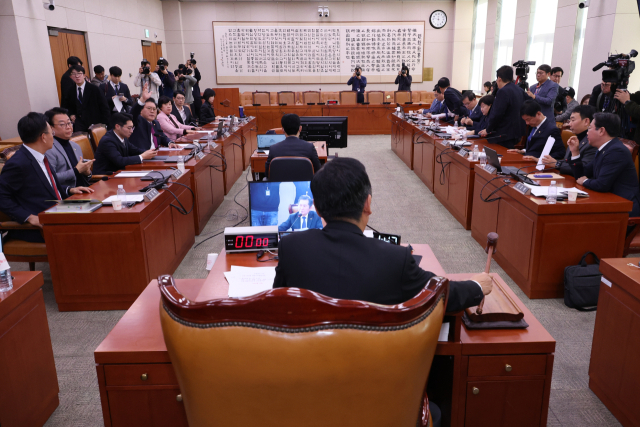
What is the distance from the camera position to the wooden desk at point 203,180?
397cm

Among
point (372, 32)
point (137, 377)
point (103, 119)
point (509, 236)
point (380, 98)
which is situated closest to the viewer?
point (137, 377)

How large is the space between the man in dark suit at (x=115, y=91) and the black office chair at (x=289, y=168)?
3.97 meters

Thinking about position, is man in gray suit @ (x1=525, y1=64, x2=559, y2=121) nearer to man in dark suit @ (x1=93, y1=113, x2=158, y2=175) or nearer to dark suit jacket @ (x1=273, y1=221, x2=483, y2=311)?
man in dark suit @ (x1=93, y1=113, x2=158, y2=175)

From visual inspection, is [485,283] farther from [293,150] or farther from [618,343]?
[293,150]

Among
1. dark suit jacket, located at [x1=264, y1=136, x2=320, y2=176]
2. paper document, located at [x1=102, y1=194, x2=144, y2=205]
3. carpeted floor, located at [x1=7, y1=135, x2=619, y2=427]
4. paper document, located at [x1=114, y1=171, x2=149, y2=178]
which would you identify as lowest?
carpeted floor, located at [x1=7, y1=135, x2=619, y2=427]

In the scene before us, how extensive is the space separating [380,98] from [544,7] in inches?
145

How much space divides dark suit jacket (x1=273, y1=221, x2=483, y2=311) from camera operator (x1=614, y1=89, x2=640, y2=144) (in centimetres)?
409

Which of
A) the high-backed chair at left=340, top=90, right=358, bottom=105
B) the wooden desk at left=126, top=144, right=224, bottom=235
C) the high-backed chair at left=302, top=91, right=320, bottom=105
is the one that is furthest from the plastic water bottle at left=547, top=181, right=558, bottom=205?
the high-backed chair at left=302, top=91, right=320, bottom=105

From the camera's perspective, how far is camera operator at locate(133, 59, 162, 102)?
7336 mm

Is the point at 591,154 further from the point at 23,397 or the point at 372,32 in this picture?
the point at 372,32

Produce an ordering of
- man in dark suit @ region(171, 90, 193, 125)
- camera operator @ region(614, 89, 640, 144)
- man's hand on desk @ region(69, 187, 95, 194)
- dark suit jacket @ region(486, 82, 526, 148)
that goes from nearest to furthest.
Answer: man's hand on desk @ region(69, 187, 95, 194), camera operator @ region(614, 89, 640, 144), dark suit jacket @ region(486, 82, 526, 148), man in dark suit @ region(171, 90, 193, 125)

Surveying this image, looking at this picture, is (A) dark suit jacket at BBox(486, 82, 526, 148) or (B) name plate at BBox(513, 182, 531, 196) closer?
(B) name plate at BBox(513, 182, 531, 196)

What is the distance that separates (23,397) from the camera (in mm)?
1798

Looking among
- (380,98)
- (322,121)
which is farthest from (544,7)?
(322,121)
